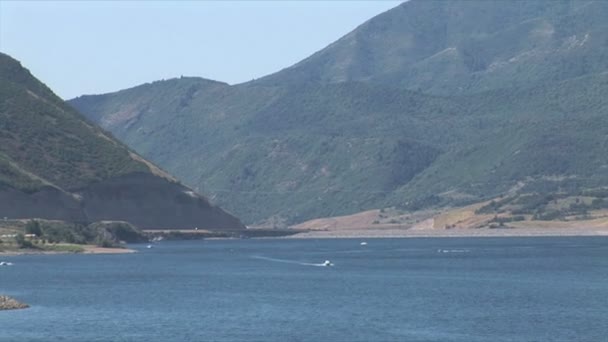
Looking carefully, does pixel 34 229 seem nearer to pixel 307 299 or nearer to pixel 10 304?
pixel 307 299

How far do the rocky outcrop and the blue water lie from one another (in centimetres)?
75

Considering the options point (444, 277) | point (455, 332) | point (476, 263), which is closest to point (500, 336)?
point (455, 332)

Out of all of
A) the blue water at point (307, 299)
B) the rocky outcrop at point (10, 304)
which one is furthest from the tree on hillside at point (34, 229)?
the rocky outcrop at point (10, 304)

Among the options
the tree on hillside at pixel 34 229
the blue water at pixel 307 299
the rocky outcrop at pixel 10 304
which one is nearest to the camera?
the blue water at pixel 307 299

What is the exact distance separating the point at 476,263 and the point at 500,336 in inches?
3003

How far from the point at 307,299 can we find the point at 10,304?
2028cm

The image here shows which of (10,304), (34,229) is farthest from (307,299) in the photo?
(34,229)

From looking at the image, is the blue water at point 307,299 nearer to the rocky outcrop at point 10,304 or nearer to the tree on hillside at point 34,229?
the rocky outcrop at point 10,304

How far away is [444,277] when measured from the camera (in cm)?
13938

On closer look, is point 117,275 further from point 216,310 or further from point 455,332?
point 455,332

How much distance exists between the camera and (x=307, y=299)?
113750mm

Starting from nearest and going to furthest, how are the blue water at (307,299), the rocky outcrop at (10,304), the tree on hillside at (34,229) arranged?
the blue water at (307,299) → the rocky outcrop at (10,304) → the tree on hillside at (34,229)

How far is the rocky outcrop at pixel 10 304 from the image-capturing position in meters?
103

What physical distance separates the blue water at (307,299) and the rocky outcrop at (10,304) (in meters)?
0.75
